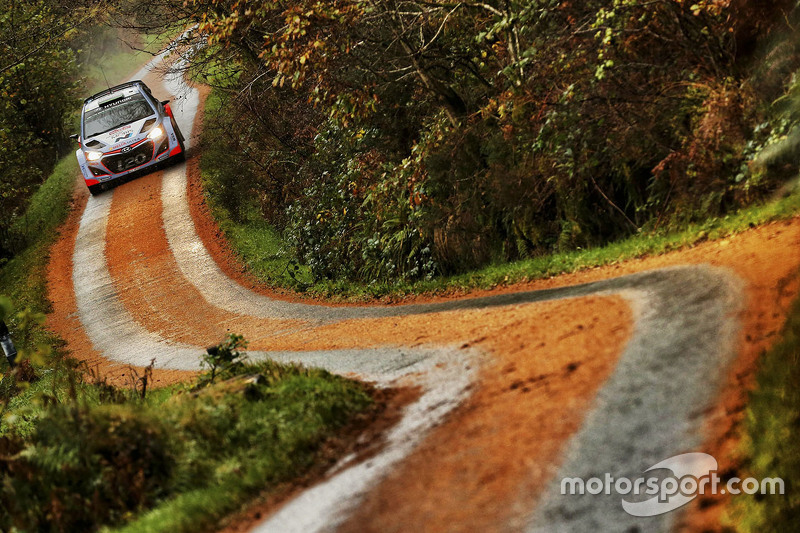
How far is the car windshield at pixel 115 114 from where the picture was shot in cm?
2244

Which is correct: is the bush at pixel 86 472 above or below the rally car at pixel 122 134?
below

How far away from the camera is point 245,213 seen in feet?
70.9

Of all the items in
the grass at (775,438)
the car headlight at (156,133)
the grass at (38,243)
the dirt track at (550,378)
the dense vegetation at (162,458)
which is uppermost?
the car headlight at (156,133)

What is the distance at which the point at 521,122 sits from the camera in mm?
11734

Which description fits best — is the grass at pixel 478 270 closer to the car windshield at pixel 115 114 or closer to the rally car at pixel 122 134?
the rally car at pixel 122 134

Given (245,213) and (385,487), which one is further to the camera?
(245,213)

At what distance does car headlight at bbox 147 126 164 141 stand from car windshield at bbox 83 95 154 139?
1.50 ft

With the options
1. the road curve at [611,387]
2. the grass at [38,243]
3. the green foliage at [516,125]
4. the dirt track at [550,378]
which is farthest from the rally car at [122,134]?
the road curve at [611,387]

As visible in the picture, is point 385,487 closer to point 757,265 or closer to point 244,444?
point 244,444

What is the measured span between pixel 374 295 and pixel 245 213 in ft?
30.3

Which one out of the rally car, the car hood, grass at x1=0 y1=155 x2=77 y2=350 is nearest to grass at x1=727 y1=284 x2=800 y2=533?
grass at x1=0 y1=155 x2=77 y2=350

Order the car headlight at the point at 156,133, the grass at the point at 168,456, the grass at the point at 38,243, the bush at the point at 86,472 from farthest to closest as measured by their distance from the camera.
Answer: the car headlight at the point at 156,133, the grass at the point at 38,243, the bush at the point at 86,472, the grass at the point at 168,456

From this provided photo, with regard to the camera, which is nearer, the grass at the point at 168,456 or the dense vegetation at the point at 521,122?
the grass at the point at 168,456

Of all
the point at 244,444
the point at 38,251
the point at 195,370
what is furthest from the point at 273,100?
the point at 244,444
